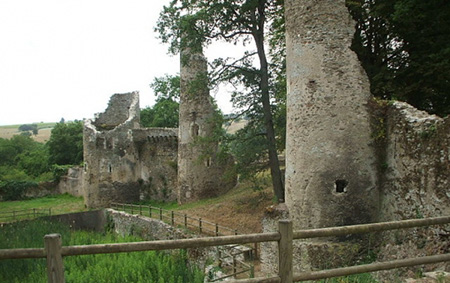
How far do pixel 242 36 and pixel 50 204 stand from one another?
20712 millimetres

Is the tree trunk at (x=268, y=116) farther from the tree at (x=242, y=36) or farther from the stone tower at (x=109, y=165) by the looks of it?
the stone tower at (x=109, y=165)

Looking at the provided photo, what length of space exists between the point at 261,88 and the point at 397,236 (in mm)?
9167

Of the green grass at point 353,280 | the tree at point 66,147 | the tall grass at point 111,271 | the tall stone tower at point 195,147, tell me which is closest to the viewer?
the green grass at point 353,280

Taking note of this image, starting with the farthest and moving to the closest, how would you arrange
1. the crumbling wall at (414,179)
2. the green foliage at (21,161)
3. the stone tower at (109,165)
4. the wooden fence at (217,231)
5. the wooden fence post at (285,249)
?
the green foliage at (21,161) < the stone tower at (109,165) < the wooden fence at (217,231) < the crumbling wall at (414,179) < the wooden fence post at (285,249)

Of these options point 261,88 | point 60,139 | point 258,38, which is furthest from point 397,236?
point 60,139

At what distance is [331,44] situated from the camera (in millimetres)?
9656

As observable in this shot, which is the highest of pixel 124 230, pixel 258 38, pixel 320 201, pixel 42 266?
pixel 258 38

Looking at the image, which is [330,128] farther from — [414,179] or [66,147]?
[66,147]

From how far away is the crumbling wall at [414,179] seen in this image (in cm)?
757

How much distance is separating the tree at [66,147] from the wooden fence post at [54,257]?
40463 mm

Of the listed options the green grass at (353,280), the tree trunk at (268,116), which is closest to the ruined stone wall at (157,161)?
the tree trunk at (268,116)

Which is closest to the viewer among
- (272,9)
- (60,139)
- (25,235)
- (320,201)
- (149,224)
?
(320,201)

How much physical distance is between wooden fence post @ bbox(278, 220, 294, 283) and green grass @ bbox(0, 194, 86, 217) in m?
23.2

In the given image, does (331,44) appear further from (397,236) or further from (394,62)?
(397,236)
